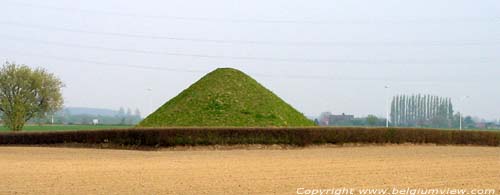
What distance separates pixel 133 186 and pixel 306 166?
1129cm

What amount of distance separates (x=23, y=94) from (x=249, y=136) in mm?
37907

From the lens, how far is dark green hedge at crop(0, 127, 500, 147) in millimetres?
52406

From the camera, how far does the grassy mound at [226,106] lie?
206 ft

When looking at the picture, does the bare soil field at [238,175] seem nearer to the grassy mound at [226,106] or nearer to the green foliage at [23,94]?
the grassy mound at [226,106]

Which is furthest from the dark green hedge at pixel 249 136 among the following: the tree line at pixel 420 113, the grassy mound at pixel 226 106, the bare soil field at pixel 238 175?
the tree line at pixel 420 113

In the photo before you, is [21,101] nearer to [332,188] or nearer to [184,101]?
[184,101]

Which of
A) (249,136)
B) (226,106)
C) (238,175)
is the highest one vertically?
(226,106)

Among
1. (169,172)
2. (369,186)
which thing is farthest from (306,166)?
(369,186)

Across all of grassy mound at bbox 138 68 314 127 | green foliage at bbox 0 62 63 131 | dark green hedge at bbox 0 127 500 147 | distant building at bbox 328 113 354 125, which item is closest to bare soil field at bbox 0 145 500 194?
dark green hedge at bbox 0 127 500 147

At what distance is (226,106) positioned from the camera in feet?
215

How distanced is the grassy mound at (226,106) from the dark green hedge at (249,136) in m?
8.19

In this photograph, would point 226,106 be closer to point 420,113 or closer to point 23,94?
point 23,94

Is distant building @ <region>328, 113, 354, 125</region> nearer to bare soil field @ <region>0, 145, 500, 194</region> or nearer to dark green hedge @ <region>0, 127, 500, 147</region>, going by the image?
dark green hedge @ <region>0, 127, 500, 147</region>

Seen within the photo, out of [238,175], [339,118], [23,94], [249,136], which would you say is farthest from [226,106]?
[339,118]
